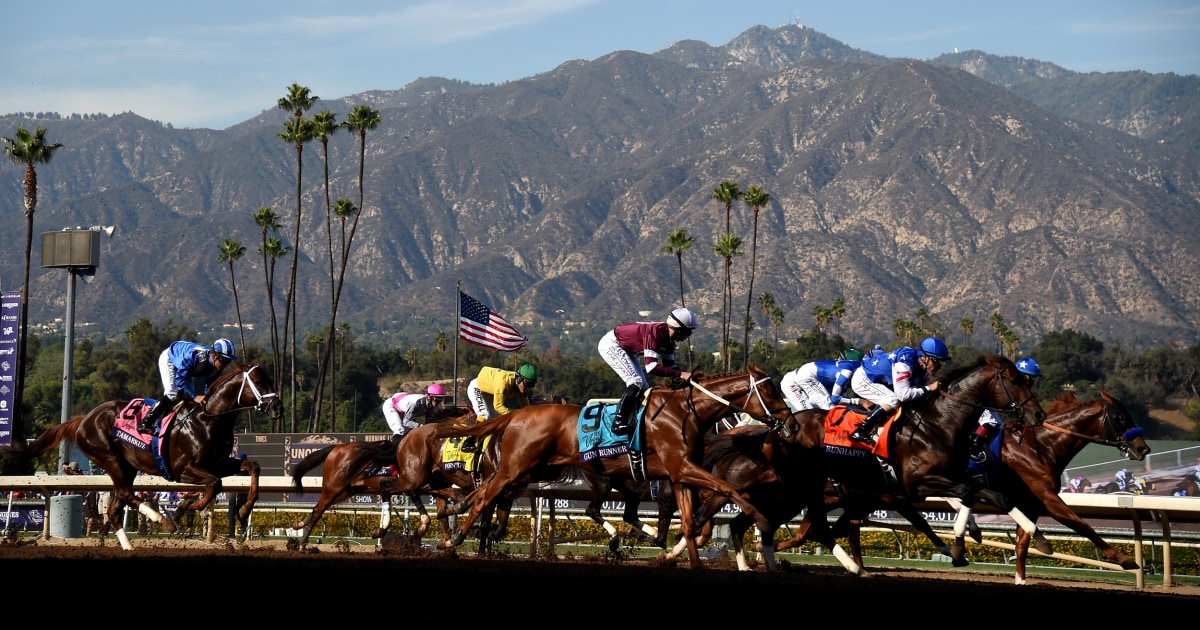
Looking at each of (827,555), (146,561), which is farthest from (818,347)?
(146,561)

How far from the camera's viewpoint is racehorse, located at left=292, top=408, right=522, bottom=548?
1492 cm

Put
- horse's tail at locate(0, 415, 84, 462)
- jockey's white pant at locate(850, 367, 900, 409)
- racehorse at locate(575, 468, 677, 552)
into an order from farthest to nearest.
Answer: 1. horse's tail at locate(0, 415, 84, 462)
2. racehorse at locate(575, 468, 677, 552)
3. jockey's white pant at locate(850, 367, 900, 409)

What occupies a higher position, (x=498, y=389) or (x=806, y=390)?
(x=806, y=390)

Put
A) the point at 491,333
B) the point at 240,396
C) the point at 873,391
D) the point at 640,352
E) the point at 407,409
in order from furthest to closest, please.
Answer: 1. the point at 491,333
2. the point at 407,409
3. the point at 240,396
4. the point at 873,391
5. the point at 640,352

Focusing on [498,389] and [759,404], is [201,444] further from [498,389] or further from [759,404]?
[759,404]

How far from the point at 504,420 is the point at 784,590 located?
442cm

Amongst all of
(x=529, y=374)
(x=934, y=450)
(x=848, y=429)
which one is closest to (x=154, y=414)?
(x=529, y=374)

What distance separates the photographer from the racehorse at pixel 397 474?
14922 millimetres

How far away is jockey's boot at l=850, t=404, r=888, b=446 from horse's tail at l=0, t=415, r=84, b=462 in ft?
28.4

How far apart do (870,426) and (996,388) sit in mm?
1233

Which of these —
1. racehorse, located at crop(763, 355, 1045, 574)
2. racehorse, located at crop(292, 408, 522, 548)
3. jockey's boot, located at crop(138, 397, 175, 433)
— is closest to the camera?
racehorse, located at crop(763, 355, 1045, 574)

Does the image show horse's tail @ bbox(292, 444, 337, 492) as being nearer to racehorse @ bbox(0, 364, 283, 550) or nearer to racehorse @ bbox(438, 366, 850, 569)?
racehorse @ bbox(0, 364, 283, 550)

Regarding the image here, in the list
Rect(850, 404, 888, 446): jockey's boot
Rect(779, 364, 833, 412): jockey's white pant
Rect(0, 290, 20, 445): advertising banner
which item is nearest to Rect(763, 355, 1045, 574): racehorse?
Rect(850, 404, 888, 446): jockey's boot

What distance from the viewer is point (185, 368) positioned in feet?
48.9
